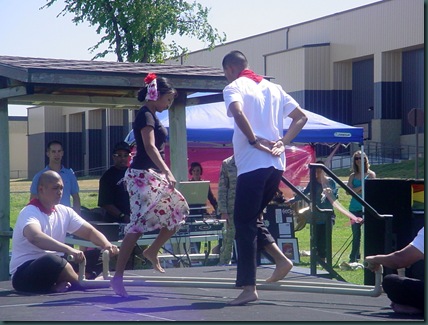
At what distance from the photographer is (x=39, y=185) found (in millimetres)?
7363

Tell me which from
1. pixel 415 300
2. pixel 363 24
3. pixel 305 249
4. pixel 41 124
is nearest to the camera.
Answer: pixel 415 300

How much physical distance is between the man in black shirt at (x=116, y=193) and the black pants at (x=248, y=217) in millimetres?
4808

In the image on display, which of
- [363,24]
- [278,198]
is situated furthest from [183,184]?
[363,24]

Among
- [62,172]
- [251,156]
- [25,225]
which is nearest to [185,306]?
[251,156]

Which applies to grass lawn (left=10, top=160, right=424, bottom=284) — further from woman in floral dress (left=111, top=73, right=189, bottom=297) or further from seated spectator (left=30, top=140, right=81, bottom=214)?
woman in floral dress (left=111, top=73, right=189, bottom=297)

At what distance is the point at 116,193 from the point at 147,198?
4.38m

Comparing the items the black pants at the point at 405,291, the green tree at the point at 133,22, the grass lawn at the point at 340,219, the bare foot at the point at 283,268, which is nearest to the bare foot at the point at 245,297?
the bare foot at the point at 283,268

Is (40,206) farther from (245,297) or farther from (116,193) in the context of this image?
(116,193)

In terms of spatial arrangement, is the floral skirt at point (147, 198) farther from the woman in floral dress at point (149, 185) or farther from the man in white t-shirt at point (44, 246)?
the man in white t-shirt at point (44, 246)

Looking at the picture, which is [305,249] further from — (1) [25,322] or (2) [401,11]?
(2) [401,11]

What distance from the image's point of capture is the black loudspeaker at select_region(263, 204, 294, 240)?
1298 cm

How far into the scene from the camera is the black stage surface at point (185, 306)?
5.79 m

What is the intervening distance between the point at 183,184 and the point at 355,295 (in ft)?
14.5

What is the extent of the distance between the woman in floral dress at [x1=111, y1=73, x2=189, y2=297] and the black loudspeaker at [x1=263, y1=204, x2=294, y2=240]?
6.02m
